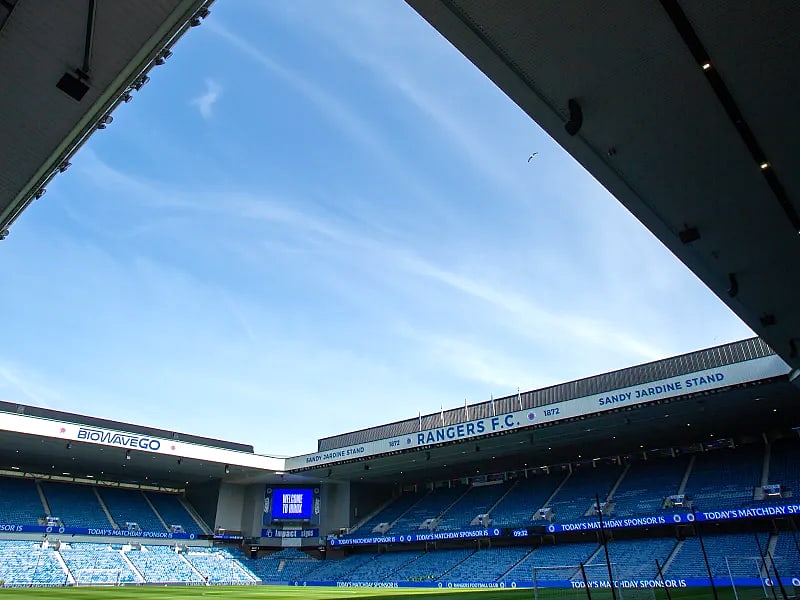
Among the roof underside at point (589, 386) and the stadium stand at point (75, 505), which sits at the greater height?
the roof underside at point (589, 386)

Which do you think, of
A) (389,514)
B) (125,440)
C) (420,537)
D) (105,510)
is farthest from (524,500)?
(105,510)

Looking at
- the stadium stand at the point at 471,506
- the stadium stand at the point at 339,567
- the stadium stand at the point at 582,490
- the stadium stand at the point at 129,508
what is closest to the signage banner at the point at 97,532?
the stadium stand at the point at 129,508

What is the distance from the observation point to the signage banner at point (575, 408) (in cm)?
2475

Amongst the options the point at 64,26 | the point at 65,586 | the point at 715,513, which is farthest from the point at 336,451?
the point at 64,26

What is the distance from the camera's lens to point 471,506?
43.3 metres

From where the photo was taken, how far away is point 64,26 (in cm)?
424

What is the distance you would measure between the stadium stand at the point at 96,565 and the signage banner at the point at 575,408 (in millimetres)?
14315

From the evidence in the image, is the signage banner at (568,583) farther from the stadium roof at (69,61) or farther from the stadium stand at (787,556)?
the stadium roof at (69,61)

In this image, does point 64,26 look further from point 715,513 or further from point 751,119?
point 715,513

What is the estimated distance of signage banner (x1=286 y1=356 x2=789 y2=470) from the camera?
974 inches

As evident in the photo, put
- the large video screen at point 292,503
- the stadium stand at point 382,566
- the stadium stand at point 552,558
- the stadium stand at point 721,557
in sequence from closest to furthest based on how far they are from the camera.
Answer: the stadium stand at point 721,557 < the stadium stand at point 552,558 < the stadium stand at point 382,566 < the large video screen at point 292,503

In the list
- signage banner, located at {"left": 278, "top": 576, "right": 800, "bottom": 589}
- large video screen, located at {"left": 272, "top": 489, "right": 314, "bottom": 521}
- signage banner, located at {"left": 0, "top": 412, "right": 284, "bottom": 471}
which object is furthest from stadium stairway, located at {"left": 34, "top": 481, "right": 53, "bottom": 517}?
signage banner, located at {"left": 278, "top": 576, "right": 800, "bottom": 589}

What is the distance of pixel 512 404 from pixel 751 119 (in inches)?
1165

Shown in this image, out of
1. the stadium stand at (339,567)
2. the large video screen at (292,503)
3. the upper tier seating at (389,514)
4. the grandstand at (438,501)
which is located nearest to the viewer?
the grandstand at (438,501)
